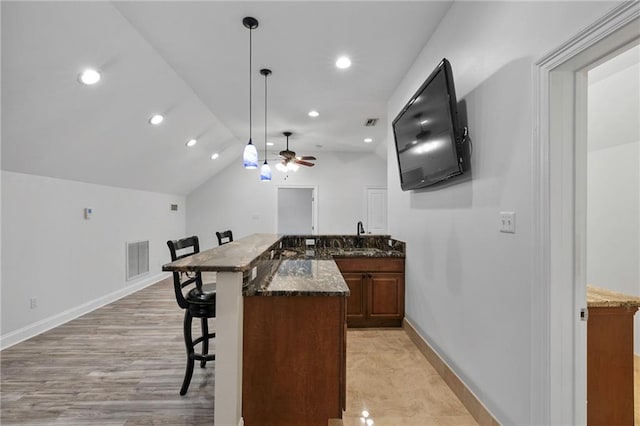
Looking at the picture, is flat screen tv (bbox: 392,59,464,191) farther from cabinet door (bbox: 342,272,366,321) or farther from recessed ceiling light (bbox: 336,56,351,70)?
cabinet door (bbox: 342,272,366,321)

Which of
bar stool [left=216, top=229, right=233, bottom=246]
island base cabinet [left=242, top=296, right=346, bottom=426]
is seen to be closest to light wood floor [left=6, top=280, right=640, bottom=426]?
island base cabinet [left=242, top=296, right=346, bottom=426]

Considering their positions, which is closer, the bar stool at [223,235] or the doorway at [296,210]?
the bar stool at [223,235]

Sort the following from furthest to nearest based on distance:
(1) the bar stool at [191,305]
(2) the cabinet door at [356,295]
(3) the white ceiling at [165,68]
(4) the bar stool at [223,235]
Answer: (2) the cabinet door at [356,295] → (4) the bar stool at [223,235] → (3) the white ceiling at [165,68] → (1) the bar stool at [191,305]

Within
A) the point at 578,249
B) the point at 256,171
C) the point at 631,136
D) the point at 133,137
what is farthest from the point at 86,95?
the point at 631,136

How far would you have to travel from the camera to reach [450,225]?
2.25m

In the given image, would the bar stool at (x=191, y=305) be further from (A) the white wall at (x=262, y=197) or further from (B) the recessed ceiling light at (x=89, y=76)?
(A) the white wall at (x=262, y=197)

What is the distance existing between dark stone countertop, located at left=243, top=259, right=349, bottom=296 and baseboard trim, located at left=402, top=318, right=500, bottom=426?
113 centimetres

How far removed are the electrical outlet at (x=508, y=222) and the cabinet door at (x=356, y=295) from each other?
1989 millimetres

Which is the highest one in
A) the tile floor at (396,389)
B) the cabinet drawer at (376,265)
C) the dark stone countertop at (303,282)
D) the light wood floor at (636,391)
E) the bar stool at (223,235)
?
the bar stool at (223,235)

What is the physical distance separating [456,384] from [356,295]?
Answer: 1.44 m

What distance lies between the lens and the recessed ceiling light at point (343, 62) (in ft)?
9.56

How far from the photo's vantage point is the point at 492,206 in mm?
1719

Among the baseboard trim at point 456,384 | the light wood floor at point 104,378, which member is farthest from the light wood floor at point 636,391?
the light wood floor at point 104,378

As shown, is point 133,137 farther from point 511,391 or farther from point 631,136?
point 631,136
